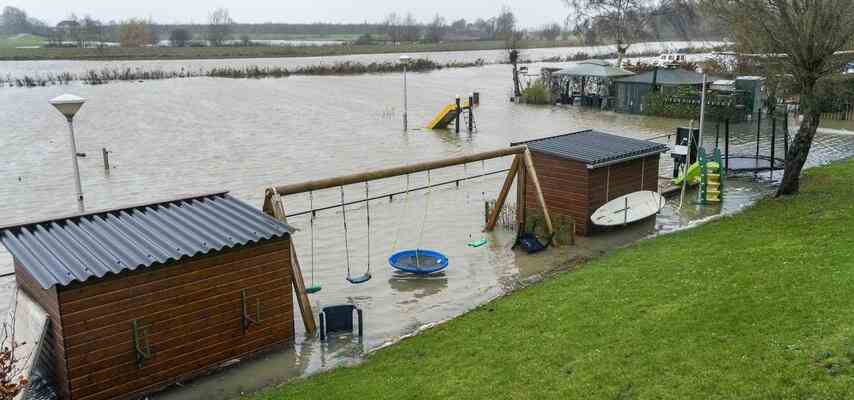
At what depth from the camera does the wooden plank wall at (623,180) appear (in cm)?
1744

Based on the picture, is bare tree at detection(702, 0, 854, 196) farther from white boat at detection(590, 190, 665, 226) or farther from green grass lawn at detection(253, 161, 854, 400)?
green grass lawn at detection(253, 161, 854, 400)

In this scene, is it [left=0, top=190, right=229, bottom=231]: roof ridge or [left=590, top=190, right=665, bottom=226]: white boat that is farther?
[left=590, top=190, right=665, bottom=226]: white boat

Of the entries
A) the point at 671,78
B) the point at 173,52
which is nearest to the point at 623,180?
the point at 671,78

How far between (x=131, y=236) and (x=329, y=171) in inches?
637

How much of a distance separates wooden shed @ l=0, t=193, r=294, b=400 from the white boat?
8.68 m

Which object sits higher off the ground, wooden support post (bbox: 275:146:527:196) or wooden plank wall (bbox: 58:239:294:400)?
wooden support post (bbox: 275:146:527:196)

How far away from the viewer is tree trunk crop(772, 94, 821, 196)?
17469 mm

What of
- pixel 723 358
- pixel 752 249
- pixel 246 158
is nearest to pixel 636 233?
pixel 752 249

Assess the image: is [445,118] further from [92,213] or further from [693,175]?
[92,213]

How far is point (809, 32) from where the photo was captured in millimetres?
16531

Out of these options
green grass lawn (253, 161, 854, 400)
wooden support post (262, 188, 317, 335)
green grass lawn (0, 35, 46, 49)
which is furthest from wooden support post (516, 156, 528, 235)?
green grass lawn (0, 35, 46, 49)

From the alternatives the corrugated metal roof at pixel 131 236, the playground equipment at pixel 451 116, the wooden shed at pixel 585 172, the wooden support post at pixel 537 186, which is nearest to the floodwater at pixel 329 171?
the wooden support post at pixel 537 186

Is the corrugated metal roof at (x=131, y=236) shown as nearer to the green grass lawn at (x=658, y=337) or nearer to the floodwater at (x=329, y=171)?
the floodwater at (x=329, y=171)

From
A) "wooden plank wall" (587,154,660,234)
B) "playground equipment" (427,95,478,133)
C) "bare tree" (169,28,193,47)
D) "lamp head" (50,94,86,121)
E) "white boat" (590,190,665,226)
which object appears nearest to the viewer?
"lamp head" (50,94,86,121)
